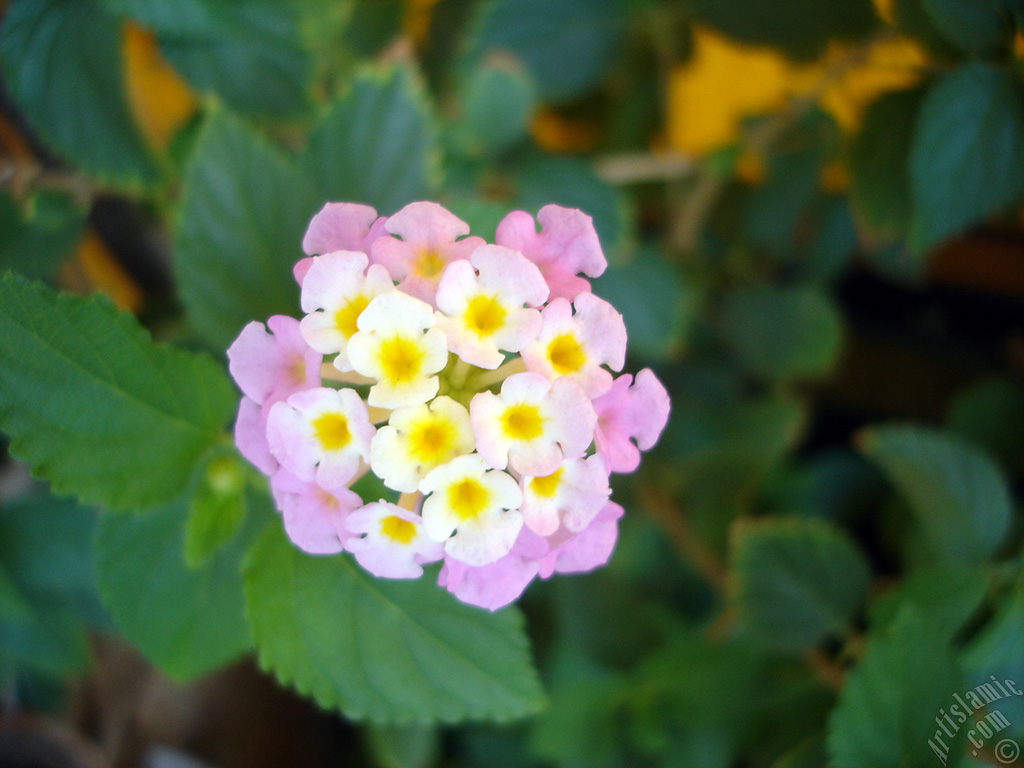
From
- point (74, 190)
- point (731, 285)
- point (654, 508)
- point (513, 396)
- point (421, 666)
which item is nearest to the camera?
point (513, 396)

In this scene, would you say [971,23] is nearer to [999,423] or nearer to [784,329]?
[784,329]

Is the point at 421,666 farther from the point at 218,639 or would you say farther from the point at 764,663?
the point at 764,663

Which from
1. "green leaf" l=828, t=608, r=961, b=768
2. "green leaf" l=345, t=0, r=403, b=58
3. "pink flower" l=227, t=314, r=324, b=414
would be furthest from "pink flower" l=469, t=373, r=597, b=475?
"green leaf" l=345, t=0, r=403, b=58

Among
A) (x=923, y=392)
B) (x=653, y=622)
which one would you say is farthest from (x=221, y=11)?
(x=923, y=392)

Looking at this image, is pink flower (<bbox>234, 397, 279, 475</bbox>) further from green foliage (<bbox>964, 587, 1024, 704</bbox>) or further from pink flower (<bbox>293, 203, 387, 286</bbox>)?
green foliage (<bbox>964, 587, 1024, 704</bbox>)

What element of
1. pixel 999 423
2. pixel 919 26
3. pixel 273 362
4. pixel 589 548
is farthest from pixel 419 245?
pixel 999 423

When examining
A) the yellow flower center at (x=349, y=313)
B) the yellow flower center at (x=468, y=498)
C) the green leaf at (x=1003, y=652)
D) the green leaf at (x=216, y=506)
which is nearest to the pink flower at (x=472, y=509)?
the yellow flower center at (x=468, y=498)
